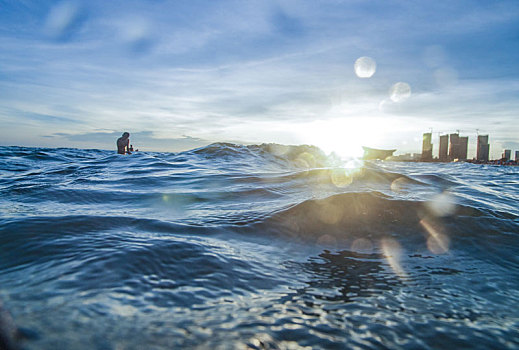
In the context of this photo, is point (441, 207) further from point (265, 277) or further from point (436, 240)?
point (265, 277)

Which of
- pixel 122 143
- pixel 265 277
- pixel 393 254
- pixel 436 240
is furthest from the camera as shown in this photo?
pixel 122 143

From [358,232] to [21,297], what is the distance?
2.72 metres

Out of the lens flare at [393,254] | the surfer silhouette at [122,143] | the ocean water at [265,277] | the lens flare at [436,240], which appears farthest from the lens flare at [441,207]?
the surfer silhouette at [122,143]

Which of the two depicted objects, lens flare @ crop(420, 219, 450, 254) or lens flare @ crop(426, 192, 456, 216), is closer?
lens flare @ crop(420, 219, 450, 254)

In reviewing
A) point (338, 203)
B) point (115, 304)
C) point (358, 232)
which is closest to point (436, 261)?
point (358, 232)

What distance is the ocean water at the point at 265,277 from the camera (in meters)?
1.17

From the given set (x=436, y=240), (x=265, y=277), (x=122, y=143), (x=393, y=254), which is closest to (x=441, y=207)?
(x=436, y=240)

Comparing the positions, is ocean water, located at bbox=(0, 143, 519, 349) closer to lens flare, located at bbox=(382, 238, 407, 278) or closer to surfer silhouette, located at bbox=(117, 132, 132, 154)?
lens flare, located at bbox=(382, 238, 407, 278)

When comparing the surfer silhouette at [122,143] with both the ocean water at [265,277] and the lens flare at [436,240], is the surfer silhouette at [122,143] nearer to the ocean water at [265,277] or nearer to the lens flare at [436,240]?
the ocean water at [265,277]

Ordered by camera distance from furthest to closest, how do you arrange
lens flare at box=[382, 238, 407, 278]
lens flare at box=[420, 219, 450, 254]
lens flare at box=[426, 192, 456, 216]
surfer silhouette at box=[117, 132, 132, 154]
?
surfer silhouette at box=[117, 132, 132, 154] → lens flare at box=[426, 192, 456, 216] → lens flare at box=[420, 219, 450, 254] → lens flare at box=[382, 238, 407, 278]

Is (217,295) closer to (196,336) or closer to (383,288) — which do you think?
(196,336)

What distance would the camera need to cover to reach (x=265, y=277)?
1.81m

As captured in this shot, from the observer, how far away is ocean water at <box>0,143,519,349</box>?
1.17 meters

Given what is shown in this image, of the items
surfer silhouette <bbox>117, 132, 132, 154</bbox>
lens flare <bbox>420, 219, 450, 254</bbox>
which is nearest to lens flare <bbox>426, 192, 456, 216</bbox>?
lens flare <bbox>420, 219, 450, 254</bbox>
